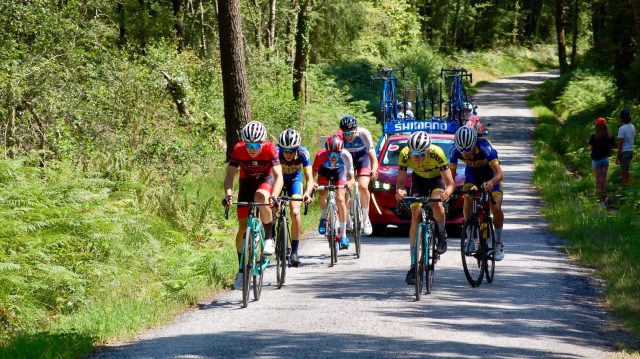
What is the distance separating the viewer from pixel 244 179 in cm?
1206

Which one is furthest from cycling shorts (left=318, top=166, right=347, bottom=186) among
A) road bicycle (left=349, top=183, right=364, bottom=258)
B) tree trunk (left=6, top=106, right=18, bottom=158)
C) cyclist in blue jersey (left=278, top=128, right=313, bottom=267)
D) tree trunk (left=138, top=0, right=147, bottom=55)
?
tree trunk (left=138, top=0, right=147, bottom=55)

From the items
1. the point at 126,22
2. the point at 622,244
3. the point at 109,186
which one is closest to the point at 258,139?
the point at 109,186

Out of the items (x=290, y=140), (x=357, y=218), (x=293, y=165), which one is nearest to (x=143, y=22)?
(x=357, y=218)

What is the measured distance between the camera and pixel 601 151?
821 inches

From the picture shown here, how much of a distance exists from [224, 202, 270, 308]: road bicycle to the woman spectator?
11087 millimetres

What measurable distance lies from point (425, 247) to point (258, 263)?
78.6 inches

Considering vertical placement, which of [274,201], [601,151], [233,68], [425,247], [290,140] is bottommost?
[425,247]

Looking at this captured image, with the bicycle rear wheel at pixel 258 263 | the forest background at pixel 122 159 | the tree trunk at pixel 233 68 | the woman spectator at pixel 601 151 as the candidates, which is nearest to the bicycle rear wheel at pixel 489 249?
the forest background at pixel 122 159

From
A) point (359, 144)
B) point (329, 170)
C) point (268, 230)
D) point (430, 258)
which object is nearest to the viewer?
point (430, 258)

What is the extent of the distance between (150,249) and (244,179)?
2.44 metres

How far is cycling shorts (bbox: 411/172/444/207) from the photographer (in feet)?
40.9

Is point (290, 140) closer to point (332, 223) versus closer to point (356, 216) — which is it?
point (332, 223)

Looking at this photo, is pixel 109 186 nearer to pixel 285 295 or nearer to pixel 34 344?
pixel 285 295

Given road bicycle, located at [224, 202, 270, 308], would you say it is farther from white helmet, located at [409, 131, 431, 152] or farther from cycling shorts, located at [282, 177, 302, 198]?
white helmet, located at [409, 131, 431, 152]
